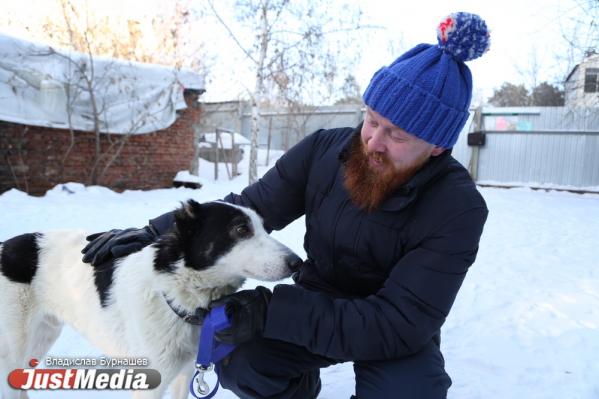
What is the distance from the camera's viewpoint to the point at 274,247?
190 centimetres

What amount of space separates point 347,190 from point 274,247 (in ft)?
1.35

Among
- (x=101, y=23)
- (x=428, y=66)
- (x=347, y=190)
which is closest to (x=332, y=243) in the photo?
(x=347, y=190)

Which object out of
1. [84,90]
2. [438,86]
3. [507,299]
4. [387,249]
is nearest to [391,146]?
[438,86]

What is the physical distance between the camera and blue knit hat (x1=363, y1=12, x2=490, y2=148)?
5.46 feet

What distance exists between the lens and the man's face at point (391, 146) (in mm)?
1746

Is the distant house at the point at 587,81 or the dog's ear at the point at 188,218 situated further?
the distant house at the point at 587,81

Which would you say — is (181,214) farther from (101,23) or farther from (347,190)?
(101,23)

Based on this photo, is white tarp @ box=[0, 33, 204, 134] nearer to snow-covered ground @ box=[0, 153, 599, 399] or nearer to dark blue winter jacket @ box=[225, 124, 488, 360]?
snow-covered ground @ box=[0, 153, 599, 399]

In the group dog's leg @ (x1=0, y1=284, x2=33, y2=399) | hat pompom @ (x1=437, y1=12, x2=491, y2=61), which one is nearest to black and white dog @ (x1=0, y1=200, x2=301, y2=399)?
dog's leg @ (x1=0, y1=284, x2=33, y2=399)

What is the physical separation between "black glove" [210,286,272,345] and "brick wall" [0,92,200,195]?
7780 millimetres

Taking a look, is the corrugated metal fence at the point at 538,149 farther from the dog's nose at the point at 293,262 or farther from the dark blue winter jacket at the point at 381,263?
the dog's nose at the point at 293,262

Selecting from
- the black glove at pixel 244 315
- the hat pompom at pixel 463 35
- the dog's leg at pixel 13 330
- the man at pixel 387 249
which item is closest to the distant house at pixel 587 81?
the hat pompom at pixel 463 35

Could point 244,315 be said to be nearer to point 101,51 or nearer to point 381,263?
point 381,263

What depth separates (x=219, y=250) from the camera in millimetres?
1872
